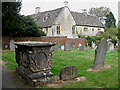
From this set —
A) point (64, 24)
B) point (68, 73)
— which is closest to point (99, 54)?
point (68, 73)

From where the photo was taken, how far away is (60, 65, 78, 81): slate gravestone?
5957mm

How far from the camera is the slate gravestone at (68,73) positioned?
19.5 ft

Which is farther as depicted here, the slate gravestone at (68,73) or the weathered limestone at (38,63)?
the slate gravestone at (68,73)

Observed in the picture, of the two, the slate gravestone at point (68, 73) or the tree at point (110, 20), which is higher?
the tree at point (110, 20)

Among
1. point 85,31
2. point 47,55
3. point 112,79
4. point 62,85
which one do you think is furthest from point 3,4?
point 85,31

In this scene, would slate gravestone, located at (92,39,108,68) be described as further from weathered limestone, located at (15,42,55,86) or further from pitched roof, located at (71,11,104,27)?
pitched roof, located at (71,11,104,27)

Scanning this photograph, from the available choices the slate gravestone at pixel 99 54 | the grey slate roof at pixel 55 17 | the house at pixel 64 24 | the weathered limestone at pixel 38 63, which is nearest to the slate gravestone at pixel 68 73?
the weathered limestone at pixel 38 63

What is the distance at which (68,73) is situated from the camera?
611 centimetres

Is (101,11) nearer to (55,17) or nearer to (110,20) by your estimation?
(110,20)

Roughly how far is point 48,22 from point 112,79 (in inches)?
1018

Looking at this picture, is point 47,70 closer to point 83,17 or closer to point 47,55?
point 47,55

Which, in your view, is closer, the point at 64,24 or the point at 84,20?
the point at 64,24

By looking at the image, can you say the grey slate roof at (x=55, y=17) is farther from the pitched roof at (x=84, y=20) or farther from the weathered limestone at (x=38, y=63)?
the weathered limestone at (x=38, y=63)

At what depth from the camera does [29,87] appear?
210 inches
